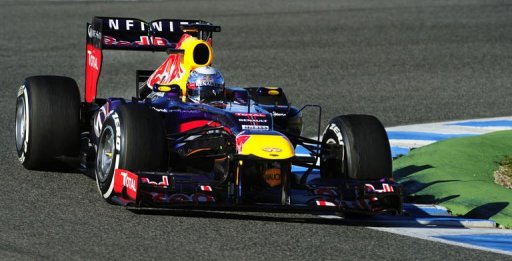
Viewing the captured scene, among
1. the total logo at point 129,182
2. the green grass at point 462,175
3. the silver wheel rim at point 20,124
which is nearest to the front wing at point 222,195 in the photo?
the total logo at point 129,182

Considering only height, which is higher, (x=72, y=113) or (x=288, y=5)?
(x=288, y=5)

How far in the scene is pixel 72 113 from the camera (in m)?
10.7

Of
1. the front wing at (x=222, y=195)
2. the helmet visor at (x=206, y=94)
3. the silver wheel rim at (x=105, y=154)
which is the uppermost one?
the helmet visor at (x=206, y=94)

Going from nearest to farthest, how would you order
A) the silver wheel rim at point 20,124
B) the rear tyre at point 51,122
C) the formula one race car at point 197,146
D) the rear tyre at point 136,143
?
the formula one race car at point 197,146 → the rear tyre at point 136,143 → the rear tyre at point 51,122 → the silver wheel rim at point 20,124

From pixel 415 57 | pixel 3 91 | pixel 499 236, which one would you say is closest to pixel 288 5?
pixel 415 57

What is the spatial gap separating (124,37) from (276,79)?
567cm

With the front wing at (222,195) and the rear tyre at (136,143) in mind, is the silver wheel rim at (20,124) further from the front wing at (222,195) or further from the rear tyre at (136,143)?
the front wing at (222,195)

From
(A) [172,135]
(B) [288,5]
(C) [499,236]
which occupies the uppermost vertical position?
(B) [288,5]

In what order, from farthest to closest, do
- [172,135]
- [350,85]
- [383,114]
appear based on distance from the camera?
[350,85]
[383,114]
[172,135]

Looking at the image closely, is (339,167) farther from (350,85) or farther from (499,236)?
(350,85)

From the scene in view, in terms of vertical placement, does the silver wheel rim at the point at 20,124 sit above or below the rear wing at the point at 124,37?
below

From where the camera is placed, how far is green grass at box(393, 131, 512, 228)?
994 cm

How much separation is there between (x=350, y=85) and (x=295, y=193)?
6.96 metres

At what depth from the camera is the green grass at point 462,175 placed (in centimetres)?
994
